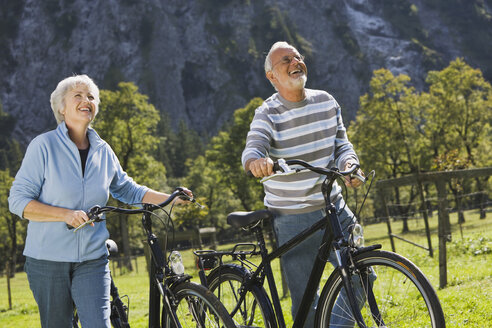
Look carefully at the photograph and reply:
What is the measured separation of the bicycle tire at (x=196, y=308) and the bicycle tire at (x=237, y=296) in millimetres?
347

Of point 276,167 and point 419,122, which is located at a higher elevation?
point 419,122

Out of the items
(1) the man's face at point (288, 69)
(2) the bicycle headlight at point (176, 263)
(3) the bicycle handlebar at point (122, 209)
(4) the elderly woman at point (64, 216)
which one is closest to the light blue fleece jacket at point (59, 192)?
(4) the elderly woman at point (64, 216)

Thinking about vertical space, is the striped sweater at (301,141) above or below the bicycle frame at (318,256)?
above

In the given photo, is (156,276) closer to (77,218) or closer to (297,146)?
(77,218)

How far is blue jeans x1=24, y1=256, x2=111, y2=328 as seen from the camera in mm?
3354

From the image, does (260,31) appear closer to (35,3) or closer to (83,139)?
(35,3)

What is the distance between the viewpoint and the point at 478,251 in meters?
11.4

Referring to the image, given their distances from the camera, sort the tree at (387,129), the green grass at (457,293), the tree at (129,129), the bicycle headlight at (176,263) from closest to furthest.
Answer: the bicycle headlight at (176,263)
the green grass at (457,293)
the tree at (129,129)
the tree at (387,129)

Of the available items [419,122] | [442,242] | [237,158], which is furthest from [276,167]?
[419,122]

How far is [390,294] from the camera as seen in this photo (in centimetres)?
319

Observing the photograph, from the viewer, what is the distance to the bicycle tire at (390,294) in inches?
104

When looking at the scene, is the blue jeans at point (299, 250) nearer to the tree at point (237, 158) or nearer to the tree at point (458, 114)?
the tree at point (237, 158)

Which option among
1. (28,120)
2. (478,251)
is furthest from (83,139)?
(28,120)

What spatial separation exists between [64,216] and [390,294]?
2045mm
